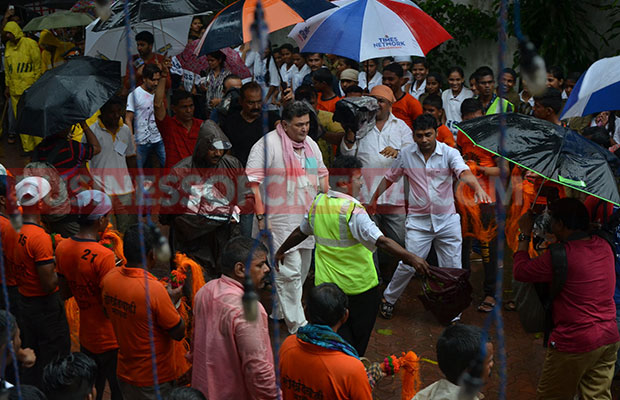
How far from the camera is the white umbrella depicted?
7.48 meters

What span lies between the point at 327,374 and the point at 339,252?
156 cm

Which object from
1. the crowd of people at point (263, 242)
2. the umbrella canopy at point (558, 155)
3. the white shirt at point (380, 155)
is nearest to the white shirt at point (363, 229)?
the crowd of people at point (263, 242)

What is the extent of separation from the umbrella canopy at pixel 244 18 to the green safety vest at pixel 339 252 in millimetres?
2490

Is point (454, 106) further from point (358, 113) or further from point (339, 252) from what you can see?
point (339, 252)

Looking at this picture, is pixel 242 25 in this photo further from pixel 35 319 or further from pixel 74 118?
pixel 35 319

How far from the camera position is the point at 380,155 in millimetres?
6602

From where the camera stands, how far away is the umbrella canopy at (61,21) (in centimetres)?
887

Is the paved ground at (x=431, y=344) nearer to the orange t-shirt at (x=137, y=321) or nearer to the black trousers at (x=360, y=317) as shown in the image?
the black trousers at (x=360, y=317)

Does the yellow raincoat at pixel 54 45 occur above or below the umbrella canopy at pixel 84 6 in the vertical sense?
below

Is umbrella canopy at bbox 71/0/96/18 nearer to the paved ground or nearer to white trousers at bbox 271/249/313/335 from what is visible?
the paved ground

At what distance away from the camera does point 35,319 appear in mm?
4453

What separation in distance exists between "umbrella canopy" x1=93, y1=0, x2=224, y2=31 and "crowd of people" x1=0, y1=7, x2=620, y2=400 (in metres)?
0.80

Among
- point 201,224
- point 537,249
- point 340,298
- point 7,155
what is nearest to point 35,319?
point 201,224

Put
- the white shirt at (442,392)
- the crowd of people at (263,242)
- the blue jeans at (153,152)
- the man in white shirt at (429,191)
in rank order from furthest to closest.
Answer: the blue jeans at (153,152)
the man in white shirt at (429,191)
the crowd of people at (263,242)
the white shirt at (442,392)
